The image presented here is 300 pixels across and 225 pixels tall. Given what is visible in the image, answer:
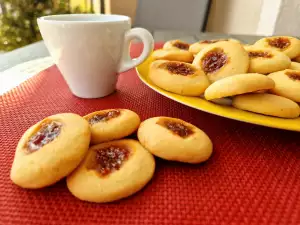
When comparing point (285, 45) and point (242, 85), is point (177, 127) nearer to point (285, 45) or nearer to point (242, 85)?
point (242, 85)

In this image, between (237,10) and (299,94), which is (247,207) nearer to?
(299,94)

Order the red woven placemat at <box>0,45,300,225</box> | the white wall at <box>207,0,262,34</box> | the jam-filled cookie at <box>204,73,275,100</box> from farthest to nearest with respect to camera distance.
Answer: the white wall at <box>207,0,262,34</box> < the jam-filled cookie at <box>204,73,275,100</box> < the red woven placemat at <box>0,45,300,225</box>

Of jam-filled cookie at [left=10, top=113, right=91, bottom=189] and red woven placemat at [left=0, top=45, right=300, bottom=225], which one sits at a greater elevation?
jam-filled cookie at [left=10, top=113, right=91, bottom=189]

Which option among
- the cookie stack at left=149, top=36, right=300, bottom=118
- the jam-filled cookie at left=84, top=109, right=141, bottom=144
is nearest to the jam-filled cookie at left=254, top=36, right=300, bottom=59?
the cookie stack at left=149, top=36, right=300, bottom=118

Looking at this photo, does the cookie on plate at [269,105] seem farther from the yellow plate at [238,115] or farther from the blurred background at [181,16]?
the blurred background at [181,16]

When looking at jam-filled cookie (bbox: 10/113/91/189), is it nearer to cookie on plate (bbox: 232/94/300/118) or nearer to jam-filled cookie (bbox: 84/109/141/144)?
jam-filled cookie (bbox: 84/109/141/144)

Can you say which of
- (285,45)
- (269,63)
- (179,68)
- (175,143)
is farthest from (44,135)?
(285,45)
